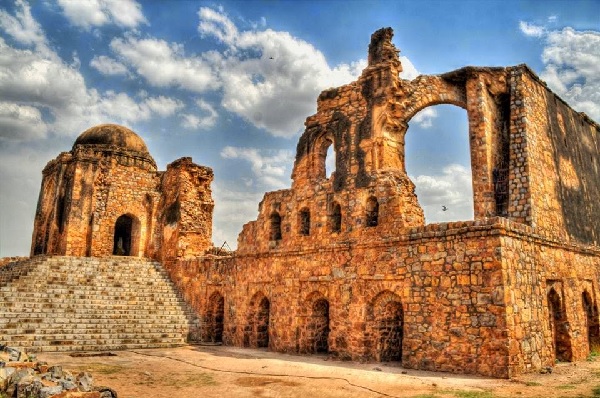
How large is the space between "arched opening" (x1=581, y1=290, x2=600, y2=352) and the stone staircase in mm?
12415

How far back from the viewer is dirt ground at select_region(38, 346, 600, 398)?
8609 millimetres

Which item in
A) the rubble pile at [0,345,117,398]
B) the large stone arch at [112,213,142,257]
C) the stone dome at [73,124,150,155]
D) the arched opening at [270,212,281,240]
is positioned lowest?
the rubble pile at [0,345,117,398]

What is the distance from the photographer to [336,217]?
14773mm

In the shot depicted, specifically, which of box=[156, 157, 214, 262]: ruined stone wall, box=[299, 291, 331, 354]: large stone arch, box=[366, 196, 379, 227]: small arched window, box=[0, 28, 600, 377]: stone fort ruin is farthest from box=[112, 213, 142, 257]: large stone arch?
box=[366, 196, 379, 227]: small arched window

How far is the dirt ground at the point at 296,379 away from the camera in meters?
8.61

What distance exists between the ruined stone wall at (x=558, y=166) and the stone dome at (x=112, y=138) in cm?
1902

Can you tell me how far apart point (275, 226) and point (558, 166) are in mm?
9068

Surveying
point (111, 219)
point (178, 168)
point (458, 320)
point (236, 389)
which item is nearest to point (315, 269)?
point (458, 320)

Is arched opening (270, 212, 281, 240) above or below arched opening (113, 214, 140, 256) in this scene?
below

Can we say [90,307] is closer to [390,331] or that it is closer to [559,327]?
[390,331]

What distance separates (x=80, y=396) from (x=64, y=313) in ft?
33.4

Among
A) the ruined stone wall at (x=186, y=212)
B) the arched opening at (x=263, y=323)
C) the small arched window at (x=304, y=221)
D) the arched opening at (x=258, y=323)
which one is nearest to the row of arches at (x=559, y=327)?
the small arched window at (x=304, y=221)

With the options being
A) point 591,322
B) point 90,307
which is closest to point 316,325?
point 90,307

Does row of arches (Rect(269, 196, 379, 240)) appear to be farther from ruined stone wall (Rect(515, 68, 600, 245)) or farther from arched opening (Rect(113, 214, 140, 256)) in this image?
arched opening (Rect(113, 214, 140, 256))
